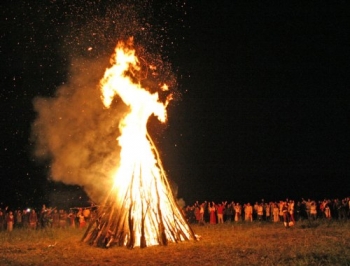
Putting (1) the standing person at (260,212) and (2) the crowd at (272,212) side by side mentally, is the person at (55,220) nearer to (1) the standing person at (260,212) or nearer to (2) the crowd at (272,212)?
(2) the crowd at (272,212)

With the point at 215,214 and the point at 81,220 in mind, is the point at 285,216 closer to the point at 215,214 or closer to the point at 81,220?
the point at 215,214

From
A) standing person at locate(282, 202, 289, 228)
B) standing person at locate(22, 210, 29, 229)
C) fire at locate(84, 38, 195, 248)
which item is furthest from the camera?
standing person at locate(22, 210, 29, 229)

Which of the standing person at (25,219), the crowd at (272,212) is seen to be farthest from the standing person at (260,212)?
the standing person at (25,219)

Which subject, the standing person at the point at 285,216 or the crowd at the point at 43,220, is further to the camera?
the crowd at the point at 43,220

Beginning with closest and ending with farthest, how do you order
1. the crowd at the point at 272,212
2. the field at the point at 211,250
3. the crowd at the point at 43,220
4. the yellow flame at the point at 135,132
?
the field at the point at 211,250, the yellow flame at the point at 135,132, the crowd at the point at 43,220, the crowd at the point at 272,212

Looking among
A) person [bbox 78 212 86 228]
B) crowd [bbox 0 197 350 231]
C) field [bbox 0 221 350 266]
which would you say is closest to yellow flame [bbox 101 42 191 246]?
field [bbox 0 221 350 266]

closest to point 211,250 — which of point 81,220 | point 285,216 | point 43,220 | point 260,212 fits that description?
point 285,216

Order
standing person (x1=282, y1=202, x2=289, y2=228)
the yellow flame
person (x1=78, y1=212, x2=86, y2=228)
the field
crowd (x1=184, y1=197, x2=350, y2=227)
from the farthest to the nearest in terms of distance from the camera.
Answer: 1. crowd (x1=184, y1=197, x2=350, y2=227)
2. person (x1=78, y1=212, x2=86, y2=228)
3. standing person (x1=282, y1=202, x2=289, y2=228)
4. the yellow flame
5. the field

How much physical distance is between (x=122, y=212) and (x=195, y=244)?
2633 mm

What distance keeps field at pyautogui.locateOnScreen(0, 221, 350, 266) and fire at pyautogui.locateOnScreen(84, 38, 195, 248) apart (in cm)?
82

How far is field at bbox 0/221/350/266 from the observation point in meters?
11.0

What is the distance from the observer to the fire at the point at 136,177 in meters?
14.4

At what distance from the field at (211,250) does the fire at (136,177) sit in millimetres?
819

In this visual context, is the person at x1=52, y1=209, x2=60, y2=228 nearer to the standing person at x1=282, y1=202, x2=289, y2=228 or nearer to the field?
the field
